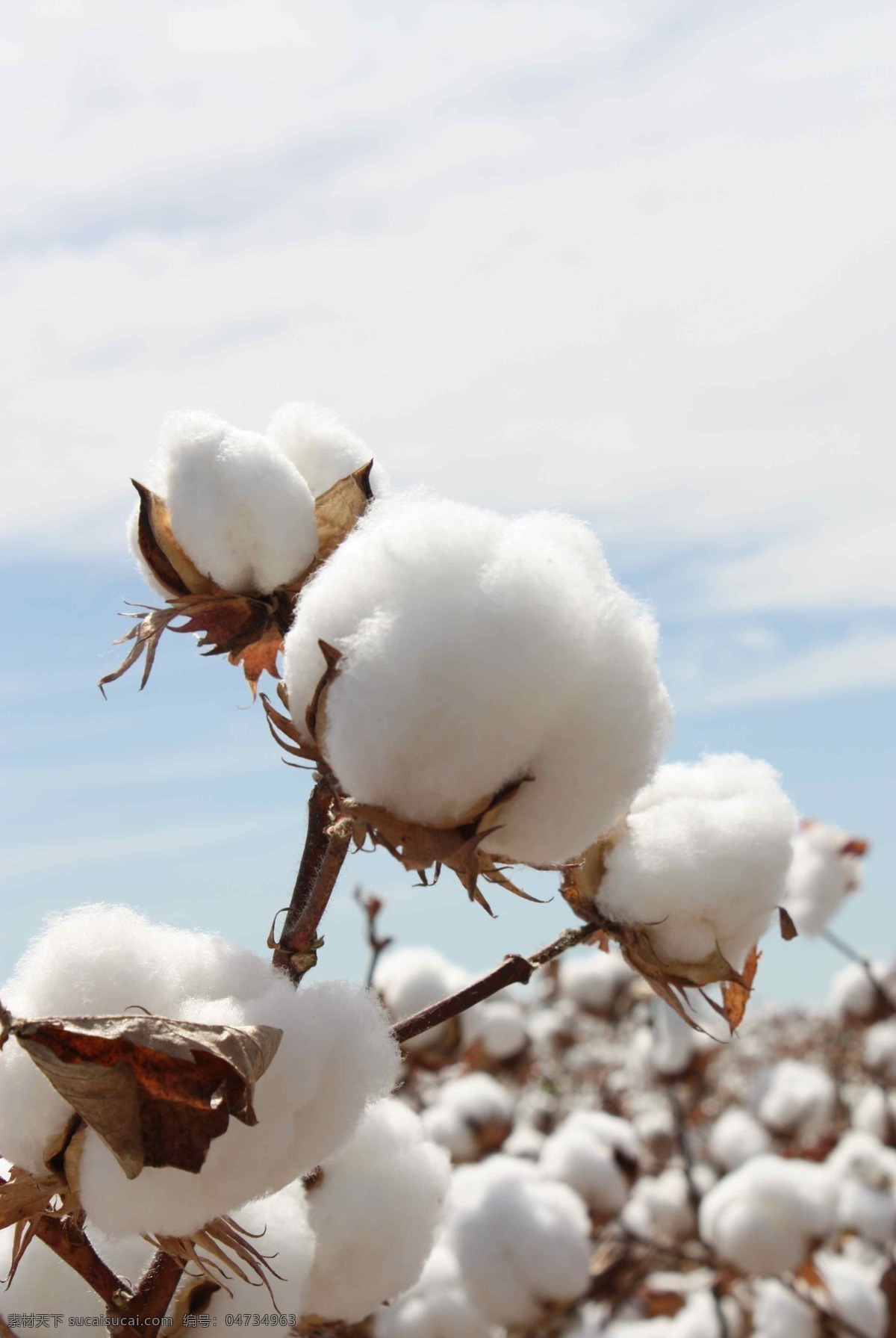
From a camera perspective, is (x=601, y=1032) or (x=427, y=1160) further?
(x=601, y=1032)

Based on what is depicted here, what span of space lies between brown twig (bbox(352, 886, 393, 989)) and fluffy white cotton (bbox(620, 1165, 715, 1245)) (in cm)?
188

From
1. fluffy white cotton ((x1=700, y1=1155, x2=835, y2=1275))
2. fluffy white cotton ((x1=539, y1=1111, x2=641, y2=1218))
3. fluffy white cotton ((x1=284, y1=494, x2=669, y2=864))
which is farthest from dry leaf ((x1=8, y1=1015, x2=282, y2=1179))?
fluffy white cotton ((x1=539, y1=1111, x2=641, y2=1218))

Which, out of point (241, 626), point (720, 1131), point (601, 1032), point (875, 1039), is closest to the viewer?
point (241, 626)

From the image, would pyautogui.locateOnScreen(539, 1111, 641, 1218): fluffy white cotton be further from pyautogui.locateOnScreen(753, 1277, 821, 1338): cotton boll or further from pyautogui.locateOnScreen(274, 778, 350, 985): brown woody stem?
pyautogui.locateOnScreen(274, 778, 350, 985): brown woody stem

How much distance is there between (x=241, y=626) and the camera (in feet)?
3.53

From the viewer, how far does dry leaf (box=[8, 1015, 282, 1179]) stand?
2.31ft

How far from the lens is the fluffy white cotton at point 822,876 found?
10.6ft

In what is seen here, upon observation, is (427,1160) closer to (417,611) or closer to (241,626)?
(241,626)

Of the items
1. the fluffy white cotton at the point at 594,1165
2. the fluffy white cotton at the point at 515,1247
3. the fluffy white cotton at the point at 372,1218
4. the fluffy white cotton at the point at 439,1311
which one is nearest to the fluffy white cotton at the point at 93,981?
the fluffy white cotton at the point at 372,1218

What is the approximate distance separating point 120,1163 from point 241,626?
0.47 meters

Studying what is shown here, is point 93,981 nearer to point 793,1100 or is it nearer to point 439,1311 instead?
point 439,1311

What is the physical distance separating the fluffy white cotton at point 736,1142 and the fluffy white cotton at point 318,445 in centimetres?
368

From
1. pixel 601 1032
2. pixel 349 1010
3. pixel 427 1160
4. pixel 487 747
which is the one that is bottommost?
pixel 601 1032

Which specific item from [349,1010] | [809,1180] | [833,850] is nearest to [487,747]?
[349,1010]
